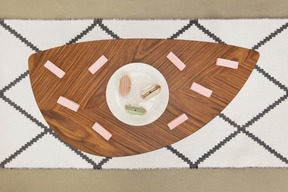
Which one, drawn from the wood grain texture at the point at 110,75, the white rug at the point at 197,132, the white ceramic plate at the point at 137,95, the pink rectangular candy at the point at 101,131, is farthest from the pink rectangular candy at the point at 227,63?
the pink rectangular candy at the point at 101,131

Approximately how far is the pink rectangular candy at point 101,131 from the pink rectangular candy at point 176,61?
422mm

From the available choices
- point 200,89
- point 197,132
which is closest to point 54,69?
point 200,89

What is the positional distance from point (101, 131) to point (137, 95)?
0.75 ft

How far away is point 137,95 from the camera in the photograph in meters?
1.02

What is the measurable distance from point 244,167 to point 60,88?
1159mm

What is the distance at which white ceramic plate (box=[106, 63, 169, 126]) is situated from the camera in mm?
972

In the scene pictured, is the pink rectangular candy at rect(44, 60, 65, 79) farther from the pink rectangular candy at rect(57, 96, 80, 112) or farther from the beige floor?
the beige floor

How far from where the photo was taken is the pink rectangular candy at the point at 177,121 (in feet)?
3.18

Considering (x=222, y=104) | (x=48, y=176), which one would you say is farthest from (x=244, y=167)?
(x=48, y=176)

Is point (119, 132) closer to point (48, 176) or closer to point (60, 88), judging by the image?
point (60, 88)

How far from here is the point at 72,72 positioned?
981 millimetres

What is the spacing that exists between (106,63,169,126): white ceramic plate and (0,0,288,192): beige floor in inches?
20.9

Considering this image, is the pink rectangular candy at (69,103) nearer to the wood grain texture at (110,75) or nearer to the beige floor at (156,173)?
the wood grain texture at (110,75)

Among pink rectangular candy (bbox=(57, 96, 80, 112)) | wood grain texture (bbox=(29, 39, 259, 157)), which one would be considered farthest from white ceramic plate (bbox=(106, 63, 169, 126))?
pink rectangular candy (bbox=(57, 96, 80, 112))
